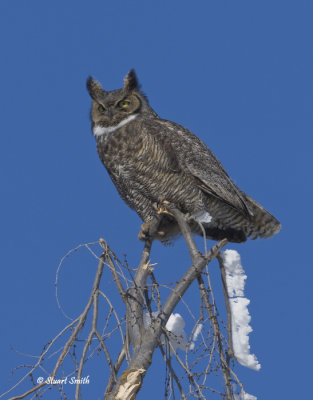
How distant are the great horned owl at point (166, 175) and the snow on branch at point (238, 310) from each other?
852 mm

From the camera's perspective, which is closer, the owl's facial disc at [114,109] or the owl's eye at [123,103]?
the owl's facial disc at [114,109]

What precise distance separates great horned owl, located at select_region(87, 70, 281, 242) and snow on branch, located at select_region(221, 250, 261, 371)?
85 cm

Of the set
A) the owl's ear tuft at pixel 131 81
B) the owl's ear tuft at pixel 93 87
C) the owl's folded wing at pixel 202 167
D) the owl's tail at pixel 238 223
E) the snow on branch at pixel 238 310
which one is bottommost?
the snow on branch at pixel 238 310

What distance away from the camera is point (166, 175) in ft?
15.4

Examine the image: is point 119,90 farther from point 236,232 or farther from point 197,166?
point 236,232

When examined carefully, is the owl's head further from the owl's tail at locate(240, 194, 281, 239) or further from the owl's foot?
the owl's tail at locate(240, 194, 281, 239)

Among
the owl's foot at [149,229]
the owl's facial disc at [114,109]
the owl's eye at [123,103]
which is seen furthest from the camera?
the owl's eye at [123,103]

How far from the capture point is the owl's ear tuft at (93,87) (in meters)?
5.30

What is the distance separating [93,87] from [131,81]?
0.31m

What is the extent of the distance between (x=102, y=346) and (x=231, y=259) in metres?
0.99

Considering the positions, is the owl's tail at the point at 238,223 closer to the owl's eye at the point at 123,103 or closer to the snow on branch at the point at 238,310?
the owl's eye at the point at 123,103

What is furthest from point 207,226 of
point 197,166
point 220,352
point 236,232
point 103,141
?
point 220,352

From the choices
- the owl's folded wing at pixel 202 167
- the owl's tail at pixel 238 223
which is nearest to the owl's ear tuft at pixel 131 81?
the owl's folded wing at pixel 202 167

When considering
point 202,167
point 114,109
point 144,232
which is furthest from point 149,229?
point 114,109
